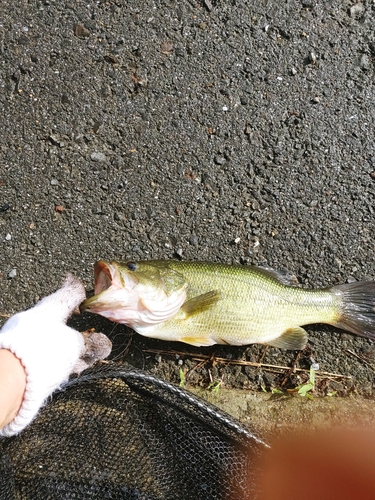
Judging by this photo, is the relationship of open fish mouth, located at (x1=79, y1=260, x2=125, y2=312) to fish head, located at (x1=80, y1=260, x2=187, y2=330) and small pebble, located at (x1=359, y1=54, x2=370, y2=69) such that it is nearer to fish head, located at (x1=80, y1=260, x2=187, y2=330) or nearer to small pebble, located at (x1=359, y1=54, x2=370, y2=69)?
fish head, located at (x1=80, y1=260, x2=187, y2=330)

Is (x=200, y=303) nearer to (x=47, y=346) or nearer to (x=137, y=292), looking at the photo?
(x=137, y=292)

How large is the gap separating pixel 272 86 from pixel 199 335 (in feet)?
6.80

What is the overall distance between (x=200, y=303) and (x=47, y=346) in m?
1.02

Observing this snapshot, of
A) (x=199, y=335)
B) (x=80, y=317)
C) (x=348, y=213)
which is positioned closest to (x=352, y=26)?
(x=348, y=213)

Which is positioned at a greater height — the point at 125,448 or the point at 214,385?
the point at 214,385

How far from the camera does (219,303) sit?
3.06 metres

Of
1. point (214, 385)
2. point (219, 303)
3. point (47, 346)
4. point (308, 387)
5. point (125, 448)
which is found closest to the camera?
point (47, 346)

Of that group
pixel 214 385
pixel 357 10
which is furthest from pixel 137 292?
pixel 357 10

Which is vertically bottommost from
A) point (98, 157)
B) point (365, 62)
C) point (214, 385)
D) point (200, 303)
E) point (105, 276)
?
point (214, 385)

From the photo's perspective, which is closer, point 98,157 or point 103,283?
point 103,283

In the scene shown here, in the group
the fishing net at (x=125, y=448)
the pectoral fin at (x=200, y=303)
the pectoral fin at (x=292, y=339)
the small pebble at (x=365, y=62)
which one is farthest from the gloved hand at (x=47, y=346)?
the small pebble at (x=365, y=62)

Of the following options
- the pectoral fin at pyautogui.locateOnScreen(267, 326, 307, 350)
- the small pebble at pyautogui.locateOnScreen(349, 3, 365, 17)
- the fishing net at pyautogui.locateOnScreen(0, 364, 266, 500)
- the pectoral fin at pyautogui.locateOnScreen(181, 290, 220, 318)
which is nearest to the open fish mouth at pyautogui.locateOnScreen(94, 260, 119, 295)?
the pectoral fin at pyautogui.locateOnScreen(181, 290, 220, 318)

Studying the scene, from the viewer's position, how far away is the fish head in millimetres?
2863

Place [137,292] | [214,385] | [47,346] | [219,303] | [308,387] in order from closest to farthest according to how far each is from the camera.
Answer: [47,346] < [137,292] < [219,303] < [308,387] < [214,385]
